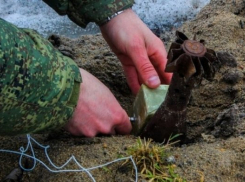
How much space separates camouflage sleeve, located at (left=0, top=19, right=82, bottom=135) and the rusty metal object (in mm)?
374

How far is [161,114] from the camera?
2.14m

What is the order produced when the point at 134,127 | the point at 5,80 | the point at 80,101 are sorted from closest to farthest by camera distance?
the point at 5,80, the point at 80,101, the point at 134,127

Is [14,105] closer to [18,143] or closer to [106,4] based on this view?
[18,143]

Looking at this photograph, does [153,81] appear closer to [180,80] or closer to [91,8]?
[180,80]

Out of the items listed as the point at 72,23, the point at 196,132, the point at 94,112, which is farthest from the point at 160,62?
the point at 72,23

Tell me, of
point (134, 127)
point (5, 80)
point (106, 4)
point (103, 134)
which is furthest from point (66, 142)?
point (106, 4)

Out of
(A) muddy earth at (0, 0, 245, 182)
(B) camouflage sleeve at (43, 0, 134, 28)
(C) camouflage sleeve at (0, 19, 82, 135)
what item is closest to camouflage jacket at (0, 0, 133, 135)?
(C) camouflage sleeve at (0, 19, 82, 135)

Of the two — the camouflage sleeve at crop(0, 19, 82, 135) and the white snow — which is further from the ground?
the camouflage sleeve at crop(0, 19, 82, 135)

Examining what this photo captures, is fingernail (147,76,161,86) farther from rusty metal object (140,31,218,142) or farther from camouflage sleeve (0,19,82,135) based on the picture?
camouflage sleeve (0,19,82,135)

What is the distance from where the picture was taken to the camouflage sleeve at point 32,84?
5.98ft

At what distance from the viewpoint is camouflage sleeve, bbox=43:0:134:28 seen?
2482mm

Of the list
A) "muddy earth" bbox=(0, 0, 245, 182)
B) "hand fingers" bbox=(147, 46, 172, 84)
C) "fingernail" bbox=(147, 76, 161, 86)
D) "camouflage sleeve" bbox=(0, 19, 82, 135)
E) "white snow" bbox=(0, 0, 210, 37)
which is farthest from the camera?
"white snow" bbox=(0, 0, 210, 37)

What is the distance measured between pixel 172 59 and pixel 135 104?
52 cm

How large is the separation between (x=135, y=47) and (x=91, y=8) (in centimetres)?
30
